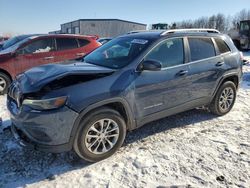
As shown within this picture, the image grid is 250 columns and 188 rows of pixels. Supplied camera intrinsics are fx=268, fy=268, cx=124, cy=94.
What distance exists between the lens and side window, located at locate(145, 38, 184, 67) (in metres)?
4.24

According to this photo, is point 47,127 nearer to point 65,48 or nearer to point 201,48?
point 201,48

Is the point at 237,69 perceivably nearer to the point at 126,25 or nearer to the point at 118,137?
the point at 118,137

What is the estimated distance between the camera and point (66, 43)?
824 centimetres

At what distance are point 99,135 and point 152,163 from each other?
836 mm

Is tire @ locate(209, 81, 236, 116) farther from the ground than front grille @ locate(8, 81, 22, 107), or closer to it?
closer to it

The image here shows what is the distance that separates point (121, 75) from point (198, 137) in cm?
182

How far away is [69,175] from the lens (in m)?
3.49

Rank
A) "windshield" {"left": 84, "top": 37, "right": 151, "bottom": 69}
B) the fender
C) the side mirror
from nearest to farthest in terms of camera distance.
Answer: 1. the fender
2. the side mirror
3. "windshield" {"left": 84, "top": 37, "right": 151, "bottom": 69}

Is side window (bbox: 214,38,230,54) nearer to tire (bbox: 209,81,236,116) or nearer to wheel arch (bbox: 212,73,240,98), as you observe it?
wheel arch (bbox: 212,73,240,98)

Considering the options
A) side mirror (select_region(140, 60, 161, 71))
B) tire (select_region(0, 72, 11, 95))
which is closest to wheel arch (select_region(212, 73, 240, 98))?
side mirror (select_region(140, 60, 161, 71))

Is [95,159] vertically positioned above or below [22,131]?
below

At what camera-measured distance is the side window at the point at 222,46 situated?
5.33 meters

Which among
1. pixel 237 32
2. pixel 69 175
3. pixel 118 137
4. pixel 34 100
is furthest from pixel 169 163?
pixel 237 32

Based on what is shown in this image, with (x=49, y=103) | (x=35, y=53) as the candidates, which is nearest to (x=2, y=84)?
(x=35, y=53)
